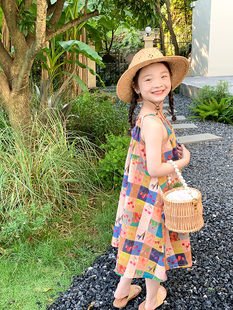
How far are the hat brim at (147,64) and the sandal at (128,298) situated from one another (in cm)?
126

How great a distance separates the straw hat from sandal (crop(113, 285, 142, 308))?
4.14 ft

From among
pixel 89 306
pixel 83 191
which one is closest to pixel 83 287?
pixel 89 306

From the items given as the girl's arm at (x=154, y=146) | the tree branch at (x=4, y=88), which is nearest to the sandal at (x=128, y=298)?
the girl's arm at (x=154, y=146)

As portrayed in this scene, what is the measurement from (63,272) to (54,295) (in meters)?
0.26

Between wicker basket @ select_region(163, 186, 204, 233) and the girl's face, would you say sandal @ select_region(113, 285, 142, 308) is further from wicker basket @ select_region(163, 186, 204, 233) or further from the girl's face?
the girl's face

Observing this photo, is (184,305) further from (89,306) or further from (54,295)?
(54,295)

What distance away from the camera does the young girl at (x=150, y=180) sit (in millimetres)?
1856

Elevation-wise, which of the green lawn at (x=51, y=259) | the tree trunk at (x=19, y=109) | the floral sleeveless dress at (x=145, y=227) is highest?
the tree trunk at (x=19, y=109)

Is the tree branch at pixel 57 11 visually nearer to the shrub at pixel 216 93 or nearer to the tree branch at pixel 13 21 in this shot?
the tree branch at pixel 13 21

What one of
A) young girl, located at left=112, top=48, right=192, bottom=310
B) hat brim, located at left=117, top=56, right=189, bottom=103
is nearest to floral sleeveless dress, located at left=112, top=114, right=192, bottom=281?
young girl, located at left=112, top=48, right=192, bottom=310

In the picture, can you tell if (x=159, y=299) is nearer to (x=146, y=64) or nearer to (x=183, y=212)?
(x=183, y=212)

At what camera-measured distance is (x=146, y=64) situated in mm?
1876

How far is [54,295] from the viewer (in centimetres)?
239

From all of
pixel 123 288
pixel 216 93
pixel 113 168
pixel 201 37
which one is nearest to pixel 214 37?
pixel 201 37
